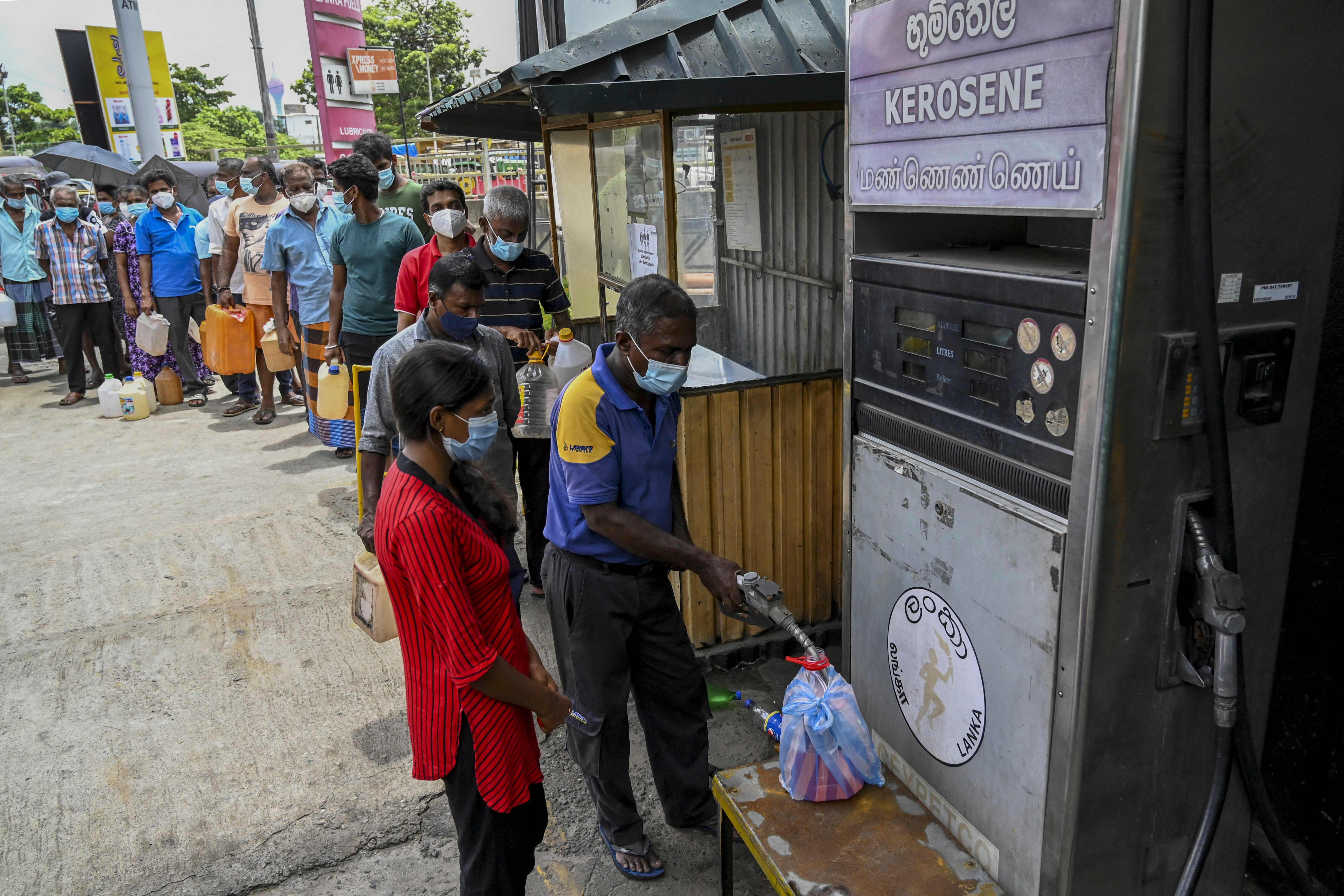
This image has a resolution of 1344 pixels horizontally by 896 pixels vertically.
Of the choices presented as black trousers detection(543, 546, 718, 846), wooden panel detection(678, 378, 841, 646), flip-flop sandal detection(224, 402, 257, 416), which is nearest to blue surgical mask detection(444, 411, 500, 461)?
black trousers detection(543, 546, 718, 846)

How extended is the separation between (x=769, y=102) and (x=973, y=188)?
149 cm

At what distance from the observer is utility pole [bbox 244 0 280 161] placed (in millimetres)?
22734

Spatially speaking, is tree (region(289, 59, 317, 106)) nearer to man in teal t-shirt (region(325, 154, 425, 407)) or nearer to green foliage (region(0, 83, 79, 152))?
green foliage (region(0, 83, 79, 152))

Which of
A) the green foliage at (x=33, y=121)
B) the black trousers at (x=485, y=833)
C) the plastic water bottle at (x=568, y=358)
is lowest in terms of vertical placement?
the black trousers at (x=485, y=833)

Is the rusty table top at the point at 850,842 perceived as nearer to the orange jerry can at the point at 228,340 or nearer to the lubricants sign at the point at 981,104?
the lubricants sign at the point at 981,104

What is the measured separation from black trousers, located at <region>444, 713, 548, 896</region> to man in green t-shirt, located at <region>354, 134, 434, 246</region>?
418 cm

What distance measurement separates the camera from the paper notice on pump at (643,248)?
4164 mm

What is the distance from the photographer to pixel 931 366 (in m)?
2.22

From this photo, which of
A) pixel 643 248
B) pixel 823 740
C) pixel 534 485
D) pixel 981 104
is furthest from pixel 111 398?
pixel 981 104

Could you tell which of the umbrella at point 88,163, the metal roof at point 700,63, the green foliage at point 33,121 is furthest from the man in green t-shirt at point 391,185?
the green foliage at point 33,121

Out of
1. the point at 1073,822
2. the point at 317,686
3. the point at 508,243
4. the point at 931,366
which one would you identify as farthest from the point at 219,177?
the point at 1073,822

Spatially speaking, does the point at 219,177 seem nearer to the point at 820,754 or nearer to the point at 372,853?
the point at 372,853

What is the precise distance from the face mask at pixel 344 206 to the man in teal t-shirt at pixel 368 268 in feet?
0.19

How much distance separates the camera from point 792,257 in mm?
4168
